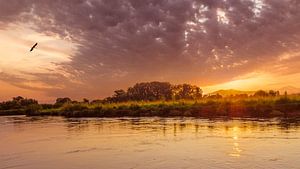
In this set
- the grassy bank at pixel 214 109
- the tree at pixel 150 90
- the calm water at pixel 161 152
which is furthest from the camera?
the tree at pixel 150 90

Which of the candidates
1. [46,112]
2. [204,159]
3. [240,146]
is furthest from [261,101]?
[46,112]

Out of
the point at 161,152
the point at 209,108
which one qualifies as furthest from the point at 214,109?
the point at 161,152

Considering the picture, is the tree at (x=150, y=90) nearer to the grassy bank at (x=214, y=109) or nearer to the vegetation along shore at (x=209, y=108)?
the vegetation along shore at (x=209, y=108)

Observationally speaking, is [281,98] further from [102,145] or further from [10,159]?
[10,159]

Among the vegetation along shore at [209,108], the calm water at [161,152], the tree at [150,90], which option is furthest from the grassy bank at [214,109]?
the tree at [150,90]

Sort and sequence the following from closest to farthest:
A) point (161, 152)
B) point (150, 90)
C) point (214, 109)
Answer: point (161, 152) → point (214, 109) → point (150, 90)

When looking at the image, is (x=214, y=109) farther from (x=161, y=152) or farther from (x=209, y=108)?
(x=161, y=152)

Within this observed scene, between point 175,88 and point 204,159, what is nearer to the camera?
point 204,159

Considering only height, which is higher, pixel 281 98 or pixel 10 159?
pixel 281 98

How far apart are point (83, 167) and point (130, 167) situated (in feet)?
5.31

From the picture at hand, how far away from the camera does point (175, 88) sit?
4299 inches

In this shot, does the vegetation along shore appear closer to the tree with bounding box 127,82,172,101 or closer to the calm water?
the calm water

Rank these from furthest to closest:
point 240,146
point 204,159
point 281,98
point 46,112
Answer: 1. point 46,112
2. point 281,98
3. point 240,146
4. point 204,159

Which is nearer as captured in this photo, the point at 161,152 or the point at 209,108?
the point at 161,152
